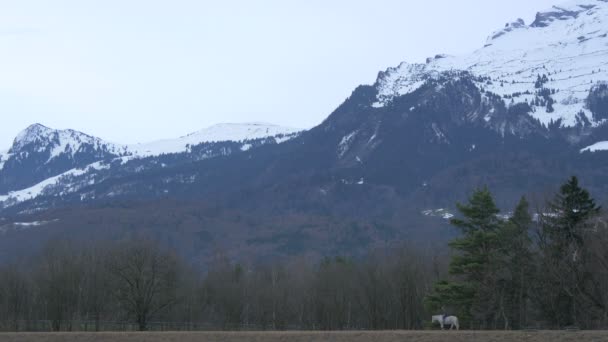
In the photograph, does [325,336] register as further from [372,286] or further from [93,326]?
[93,326]

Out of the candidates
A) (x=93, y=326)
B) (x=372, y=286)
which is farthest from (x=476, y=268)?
(x=93, y=326)

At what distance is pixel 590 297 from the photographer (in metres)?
70.4

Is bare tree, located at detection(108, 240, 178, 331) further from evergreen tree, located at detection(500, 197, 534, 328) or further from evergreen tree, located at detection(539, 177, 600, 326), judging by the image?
evergreen tree, located at detection(539, 177, 600, 326)

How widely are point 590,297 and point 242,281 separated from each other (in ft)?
227

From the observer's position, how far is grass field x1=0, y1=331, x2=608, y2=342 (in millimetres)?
54719

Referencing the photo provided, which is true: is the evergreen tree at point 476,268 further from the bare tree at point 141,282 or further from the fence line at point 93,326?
the fence line at point 93,326

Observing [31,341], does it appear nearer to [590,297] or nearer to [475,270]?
[475,270]

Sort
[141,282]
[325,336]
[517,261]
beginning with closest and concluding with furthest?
[325,336], [517,261], [141,282]

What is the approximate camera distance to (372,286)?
4446 inches

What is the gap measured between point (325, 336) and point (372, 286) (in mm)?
51037

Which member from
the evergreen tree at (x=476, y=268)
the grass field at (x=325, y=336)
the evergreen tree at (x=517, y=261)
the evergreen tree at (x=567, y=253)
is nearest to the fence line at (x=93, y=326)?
the grass field at (x=325, y=336)

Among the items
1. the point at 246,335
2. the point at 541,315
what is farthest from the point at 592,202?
the point at 246,335

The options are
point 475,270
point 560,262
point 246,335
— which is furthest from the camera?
point 475,270

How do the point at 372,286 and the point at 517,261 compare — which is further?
the point at 372,286
